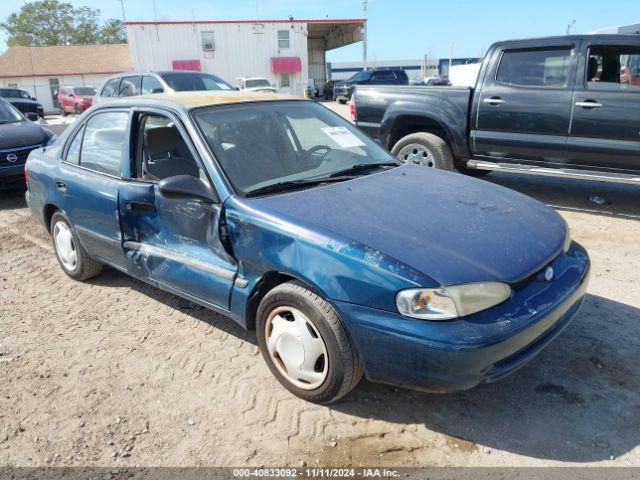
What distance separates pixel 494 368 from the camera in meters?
2.40

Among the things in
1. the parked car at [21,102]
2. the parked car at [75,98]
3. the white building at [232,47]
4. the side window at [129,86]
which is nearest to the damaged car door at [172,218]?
the side window at [129,86]

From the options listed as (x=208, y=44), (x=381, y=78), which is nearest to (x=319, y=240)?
(x=381, y=78)

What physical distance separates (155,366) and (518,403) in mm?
2201

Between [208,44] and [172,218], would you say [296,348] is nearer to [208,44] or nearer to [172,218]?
[172,218]

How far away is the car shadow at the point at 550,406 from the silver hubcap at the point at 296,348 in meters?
0.28

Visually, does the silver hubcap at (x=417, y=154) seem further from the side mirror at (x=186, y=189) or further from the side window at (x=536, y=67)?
the side mirror at (x=186, y=189)

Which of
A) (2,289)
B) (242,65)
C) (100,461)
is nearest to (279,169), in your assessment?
(100,461)

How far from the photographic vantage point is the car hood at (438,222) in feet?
8.11

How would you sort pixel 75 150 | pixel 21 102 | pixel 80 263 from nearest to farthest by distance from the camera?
pixel 75 150 → pixel 80 263 → pixel 21 102

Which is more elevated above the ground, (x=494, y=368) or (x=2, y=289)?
(x=494, y=368)

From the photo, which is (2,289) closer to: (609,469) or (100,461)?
(100,461)

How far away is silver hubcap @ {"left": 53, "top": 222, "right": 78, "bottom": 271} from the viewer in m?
4.57

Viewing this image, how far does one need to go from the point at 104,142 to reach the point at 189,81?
25.2 feet

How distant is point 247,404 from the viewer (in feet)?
9.53
